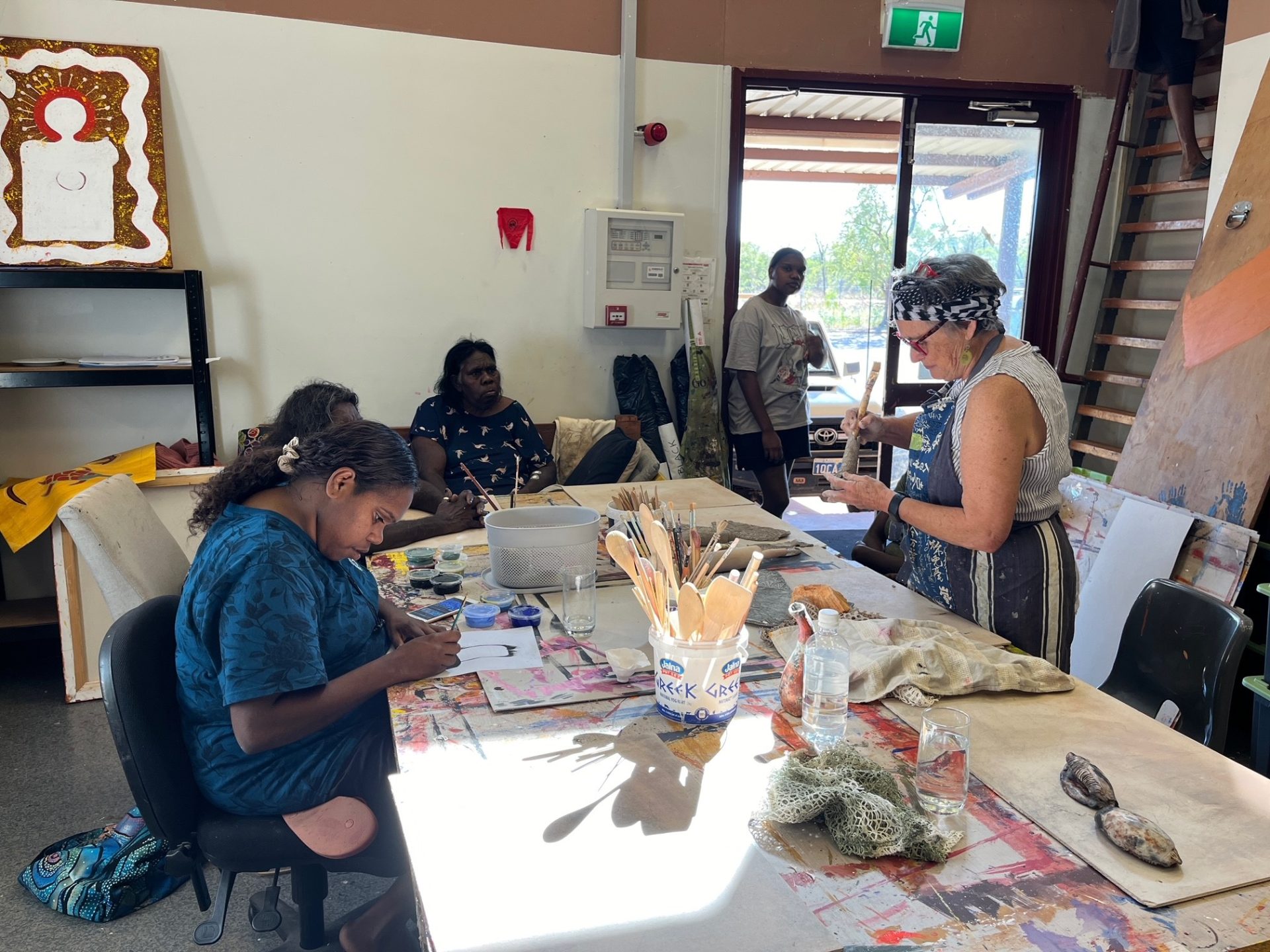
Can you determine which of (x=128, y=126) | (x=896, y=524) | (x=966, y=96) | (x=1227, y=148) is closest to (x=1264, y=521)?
(x=896, y=524)

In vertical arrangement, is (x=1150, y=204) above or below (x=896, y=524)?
above

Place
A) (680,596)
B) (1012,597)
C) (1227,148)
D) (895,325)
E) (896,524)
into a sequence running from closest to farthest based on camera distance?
(680,596)
(1012,597)
(895,325)
(896,524)
(1227,148)

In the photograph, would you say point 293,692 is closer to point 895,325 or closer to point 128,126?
point 895,325

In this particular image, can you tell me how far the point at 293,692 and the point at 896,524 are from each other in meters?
2.21

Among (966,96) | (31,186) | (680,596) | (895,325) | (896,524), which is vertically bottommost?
(896,524)

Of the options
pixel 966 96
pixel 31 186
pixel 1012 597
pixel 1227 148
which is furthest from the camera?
pixel 966 96

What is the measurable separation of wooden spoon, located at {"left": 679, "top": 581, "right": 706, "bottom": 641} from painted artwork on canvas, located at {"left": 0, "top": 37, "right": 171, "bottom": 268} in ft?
10.7

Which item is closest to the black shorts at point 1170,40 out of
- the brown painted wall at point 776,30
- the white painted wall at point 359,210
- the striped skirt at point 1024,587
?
the brown painted wall at point 776,30

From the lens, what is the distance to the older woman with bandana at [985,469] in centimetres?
191

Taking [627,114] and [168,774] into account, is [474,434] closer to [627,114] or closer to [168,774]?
[627,114]

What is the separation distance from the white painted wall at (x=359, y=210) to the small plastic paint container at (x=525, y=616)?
101 inches

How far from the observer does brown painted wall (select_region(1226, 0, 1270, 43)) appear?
3.71 m

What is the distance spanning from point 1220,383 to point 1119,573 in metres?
0.78

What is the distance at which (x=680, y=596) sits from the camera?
137cm
